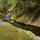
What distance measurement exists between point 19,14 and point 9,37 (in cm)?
1163

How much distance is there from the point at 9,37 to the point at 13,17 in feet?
40.4

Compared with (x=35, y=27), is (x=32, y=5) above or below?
above

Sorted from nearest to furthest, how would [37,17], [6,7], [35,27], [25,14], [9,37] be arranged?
[9,37] → [35,27] → [37,17] → [25,14] → [6,7]

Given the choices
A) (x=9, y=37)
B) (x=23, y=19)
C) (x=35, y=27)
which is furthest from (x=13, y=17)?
(x=9, y=37)

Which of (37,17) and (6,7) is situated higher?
(37,17)

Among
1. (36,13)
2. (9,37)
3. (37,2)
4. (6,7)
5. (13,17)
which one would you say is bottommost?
(6,7)

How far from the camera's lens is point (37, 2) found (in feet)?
57.4

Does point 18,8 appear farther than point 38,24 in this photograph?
Yes

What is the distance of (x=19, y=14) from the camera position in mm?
19203

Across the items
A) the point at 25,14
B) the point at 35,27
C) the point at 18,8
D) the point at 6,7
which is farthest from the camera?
the point at 6,7

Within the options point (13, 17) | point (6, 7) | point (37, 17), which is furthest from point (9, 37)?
point (6, 7)

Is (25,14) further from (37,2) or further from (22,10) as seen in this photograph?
(37,2)

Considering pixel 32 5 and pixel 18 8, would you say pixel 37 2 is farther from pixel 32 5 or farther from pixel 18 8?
pixel 18 8

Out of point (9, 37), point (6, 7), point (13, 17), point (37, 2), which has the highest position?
point (9, 37)
